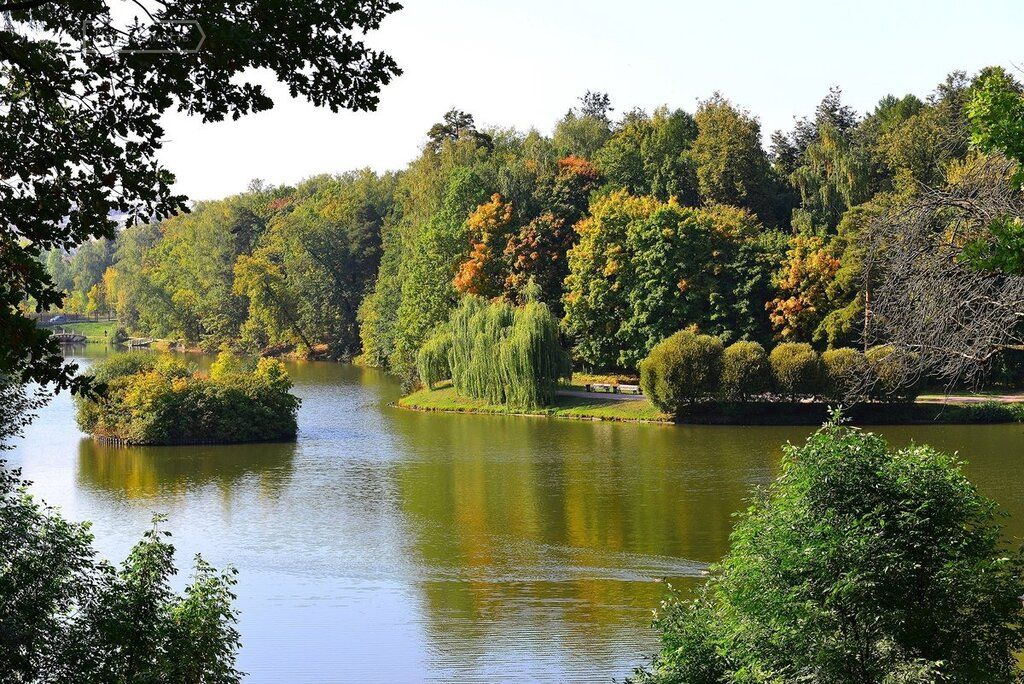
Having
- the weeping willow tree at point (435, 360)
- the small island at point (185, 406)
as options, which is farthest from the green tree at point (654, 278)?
the small island at point (185, 406)

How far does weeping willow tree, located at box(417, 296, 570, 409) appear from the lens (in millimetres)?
43312

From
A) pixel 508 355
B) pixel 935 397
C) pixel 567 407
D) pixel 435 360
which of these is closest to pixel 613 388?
pixel 567 407

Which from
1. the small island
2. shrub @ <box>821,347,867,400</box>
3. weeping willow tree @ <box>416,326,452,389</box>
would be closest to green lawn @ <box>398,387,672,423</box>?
weeping willow tree @ <box>416,326,452,389</box>

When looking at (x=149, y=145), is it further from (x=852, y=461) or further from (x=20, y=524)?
(x=852, y=461)

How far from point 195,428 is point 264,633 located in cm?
1851

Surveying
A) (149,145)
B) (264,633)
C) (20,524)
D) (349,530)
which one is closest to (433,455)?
(349,530)

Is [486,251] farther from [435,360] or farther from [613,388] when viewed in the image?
[613,388]

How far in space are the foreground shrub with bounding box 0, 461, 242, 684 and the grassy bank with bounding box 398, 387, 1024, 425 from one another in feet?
90.0

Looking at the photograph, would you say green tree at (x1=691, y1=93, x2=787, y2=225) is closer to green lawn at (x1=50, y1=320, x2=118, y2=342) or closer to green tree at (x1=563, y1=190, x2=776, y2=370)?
green tree at (x1=563, y1=190, x2=776, y2=370)

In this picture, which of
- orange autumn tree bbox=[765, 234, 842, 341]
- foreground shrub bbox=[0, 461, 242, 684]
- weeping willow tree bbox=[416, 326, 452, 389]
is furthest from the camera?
weeping willow tree bbox=[416, 326, 452, 389]

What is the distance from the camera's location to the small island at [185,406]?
36.0 meters

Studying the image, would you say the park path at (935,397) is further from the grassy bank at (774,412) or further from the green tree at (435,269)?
the green tree at (435,269)

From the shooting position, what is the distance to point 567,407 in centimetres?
4297

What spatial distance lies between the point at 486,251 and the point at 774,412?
53.8 feet
